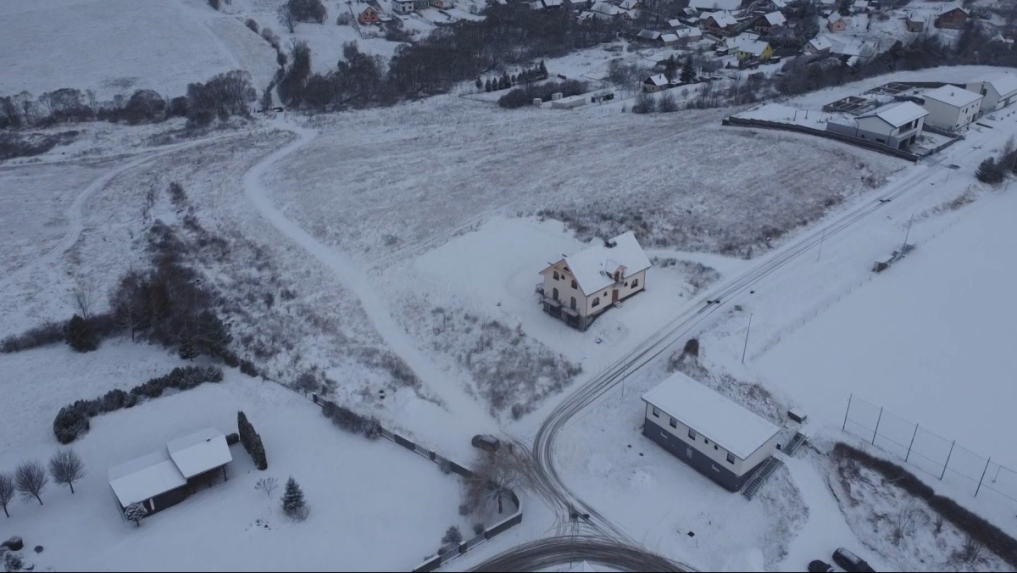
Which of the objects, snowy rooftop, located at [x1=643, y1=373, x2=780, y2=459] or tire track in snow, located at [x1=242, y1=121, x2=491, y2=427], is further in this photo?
tire track in snow, located at [x1=242, y1=121, x2=491, y2=427]

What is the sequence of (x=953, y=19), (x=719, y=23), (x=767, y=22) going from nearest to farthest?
1. (x=953, y=19)
2. (x=767, y=22)
3. (x=719, y=23)

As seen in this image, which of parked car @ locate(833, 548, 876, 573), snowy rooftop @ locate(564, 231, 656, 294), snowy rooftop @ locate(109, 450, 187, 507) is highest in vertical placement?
snowy rooftop @ locate(564, 231, 656, 294)

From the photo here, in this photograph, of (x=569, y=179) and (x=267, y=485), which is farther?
(x=569, y=179)

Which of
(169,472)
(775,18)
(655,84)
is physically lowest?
(169,472)

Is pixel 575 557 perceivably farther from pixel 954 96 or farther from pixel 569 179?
pixel 954 96

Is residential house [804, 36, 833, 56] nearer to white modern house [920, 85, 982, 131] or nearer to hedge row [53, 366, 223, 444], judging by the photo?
white modern house [920, 85, 982, 131]

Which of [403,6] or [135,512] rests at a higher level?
[403,6]

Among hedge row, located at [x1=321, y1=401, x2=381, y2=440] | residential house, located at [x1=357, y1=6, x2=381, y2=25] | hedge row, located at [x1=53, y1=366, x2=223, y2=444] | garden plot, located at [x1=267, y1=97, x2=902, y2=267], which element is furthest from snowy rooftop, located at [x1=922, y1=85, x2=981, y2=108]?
residential house, located at [x1=357, y1=6, x2=381, y2=25]


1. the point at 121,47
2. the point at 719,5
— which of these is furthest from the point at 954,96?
the point at 121,47

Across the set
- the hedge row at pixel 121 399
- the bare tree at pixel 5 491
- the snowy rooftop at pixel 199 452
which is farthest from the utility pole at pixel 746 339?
the bare tree at pixel 5 491
